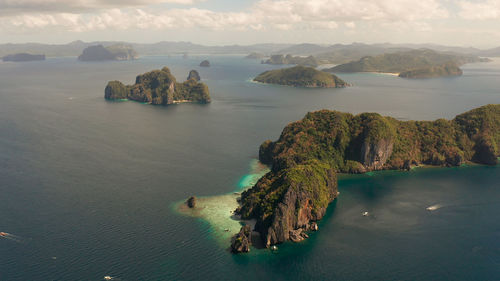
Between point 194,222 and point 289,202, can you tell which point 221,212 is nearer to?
point 194,222

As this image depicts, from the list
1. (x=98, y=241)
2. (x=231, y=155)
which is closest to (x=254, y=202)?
(x=98, y=241)

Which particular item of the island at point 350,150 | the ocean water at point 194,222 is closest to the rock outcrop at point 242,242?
the ocean water at point 194,222

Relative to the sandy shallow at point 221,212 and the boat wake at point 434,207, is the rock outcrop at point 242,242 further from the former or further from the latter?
the boat wake at point 434,207

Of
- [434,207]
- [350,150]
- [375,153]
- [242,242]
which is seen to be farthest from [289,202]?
[375,153]

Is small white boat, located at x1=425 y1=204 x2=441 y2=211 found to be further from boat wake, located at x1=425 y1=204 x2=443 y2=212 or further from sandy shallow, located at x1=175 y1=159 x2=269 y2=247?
sandy shallow, located at x1=175 y1=159 x2=269 y2=247

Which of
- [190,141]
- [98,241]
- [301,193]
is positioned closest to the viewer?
[98,241]

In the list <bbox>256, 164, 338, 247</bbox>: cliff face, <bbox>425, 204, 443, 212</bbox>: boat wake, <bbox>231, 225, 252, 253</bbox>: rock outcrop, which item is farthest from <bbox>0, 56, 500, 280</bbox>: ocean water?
<bbox>256, 164, 338, 247</bbox>: cliff face

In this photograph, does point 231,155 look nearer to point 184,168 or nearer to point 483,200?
point 184,168
